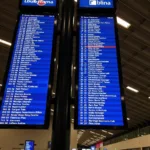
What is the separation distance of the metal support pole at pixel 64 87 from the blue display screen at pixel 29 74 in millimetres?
123

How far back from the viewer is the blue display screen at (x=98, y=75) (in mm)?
1684

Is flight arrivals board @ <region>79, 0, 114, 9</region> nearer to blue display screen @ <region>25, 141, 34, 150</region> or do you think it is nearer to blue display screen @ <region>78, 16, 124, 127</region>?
blue display screen @ <region>78, 16, 124, 127</region>

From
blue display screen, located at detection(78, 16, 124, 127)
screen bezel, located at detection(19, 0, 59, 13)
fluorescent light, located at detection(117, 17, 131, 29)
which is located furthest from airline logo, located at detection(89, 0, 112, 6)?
fluorescent light, located at detection(117, 17, 131, 29)

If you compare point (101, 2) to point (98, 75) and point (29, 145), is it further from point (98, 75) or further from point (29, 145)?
point (29, 145)

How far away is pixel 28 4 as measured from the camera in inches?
84.2

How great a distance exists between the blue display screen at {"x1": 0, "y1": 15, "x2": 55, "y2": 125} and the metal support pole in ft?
0.40

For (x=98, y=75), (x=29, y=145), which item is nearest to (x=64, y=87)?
(x=98, y=75)

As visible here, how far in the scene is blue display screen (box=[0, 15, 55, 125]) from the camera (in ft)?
5.50

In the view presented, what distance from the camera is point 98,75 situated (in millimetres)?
1871

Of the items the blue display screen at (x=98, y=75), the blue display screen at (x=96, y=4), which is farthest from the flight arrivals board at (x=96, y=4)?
the blue display screen at (x=98, y=75)

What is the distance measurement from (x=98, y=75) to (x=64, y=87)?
0.35 m

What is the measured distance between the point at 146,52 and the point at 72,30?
8.11m

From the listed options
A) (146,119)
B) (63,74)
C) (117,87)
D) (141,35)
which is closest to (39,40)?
(63,74)

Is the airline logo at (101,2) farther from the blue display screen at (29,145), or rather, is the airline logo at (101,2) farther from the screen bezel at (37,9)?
the blue display screen at (29,145)
